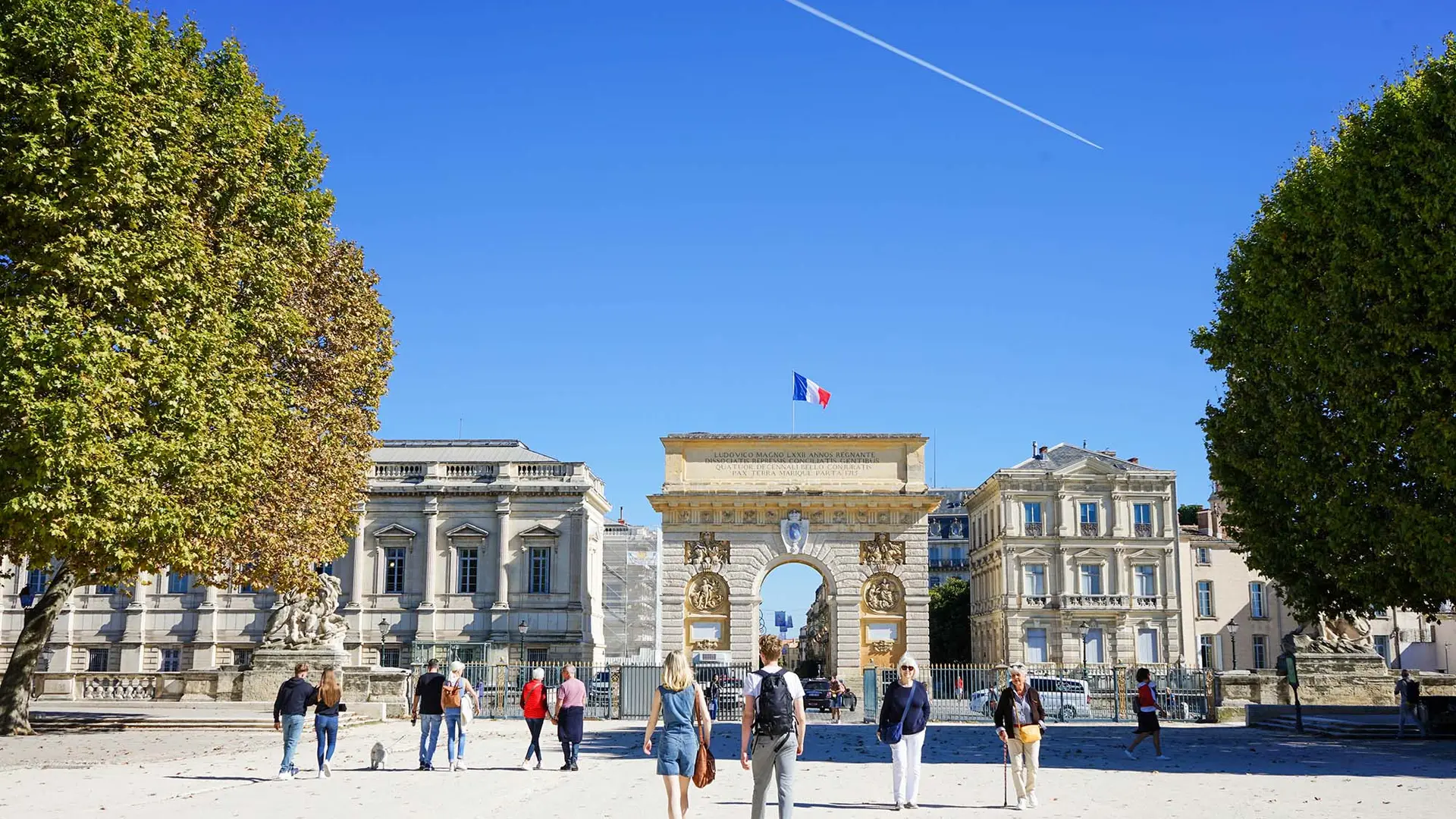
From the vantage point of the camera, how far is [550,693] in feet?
108

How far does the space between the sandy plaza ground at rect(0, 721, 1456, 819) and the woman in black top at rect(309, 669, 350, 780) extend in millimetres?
359

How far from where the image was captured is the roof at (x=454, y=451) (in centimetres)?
5228

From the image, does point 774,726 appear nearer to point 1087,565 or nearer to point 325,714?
point 325,714

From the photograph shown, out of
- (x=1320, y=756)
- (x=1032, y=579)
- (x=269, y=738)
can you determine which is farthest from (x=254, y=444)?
(x=1032, y=579)

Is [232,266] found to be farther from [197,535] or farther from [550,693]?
[550,693]

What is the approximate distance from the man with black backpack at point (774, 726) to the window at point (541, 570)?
38475mm

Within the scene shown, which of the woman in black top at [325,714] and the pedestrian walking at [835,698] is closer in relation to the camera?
the woman in black top at [325,714]

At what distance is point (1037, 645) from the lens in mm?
57125

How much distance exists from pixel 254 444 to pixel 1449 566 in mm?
18881

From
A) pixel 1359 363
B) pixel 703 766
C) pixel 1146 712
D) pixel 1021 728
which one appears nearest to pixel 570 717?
pixel 1021 728

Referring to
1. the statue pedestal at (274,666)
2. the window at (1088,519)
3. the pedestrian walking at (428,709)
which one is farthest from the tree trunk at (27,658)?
the window at (1088,519)

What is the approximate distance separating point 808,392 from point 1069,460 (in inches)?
870

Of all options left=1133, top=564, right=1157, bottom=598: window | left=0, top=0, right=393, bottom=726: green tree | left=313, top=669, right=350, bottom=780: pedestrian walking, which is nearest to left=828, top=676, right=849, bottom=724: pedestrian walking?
left=0, top=0, right=393, bottom=726: green tree

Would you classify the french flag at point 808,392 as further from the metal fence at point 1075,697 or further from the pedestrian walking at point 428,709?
the pedestrian walking at point 428,709
